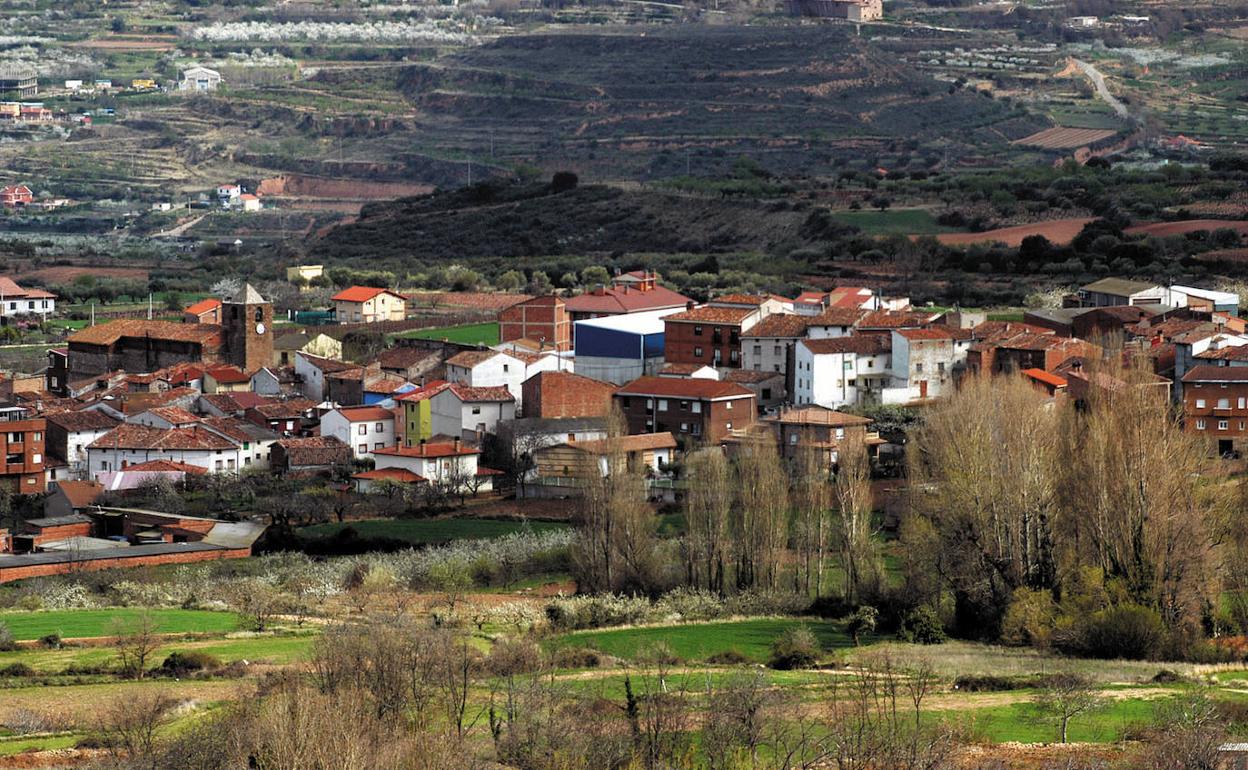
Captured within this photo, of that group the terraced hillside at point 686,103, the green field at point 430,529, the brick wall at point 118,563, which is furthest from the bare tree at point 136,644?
the terraced hillside at point 686,103

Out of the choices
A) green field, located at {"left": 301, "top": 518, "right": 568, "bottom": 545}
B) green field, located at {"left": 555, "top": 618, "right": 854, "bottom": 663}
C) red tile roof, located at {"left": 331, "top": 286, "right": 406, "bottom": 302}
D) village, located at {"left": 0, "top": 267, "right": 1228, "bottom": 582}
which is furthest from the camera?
red tile roof, located at {"left": 331, "top": 286, "right": 406, "bottom": 302}

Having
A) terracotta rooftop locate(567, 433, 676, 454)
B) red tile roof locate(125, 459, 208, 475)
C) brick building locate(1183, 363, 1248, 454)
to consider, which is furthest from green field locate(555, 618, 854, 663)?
red tile roof locate(125, 459, 208, 475)

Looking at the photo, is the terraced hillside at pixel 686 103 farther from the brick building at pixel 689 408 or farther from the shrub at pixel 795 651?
the shrub at pixel 795 651

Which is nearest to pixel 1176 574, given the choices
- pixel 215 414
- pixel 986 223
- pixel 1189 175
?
pixel 215 414

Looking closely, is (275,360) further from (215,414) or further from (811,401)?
(811,401)

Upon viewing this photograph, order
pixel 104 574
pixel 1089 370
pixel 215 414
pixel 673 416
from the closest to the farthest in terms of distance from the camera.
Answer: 1. pixel 104 574
2. pixel 1089 370
3. pixel 673 416
4. pixel 215 414

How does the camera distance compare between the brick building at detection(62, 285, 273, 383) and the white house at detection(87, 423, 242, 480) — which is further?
the brick building at detection(62, 285, 273, 383)

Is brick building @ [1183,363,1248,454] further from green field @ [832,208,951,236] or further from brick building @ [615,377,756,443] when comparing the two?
green field @ [832,208,951,236]
